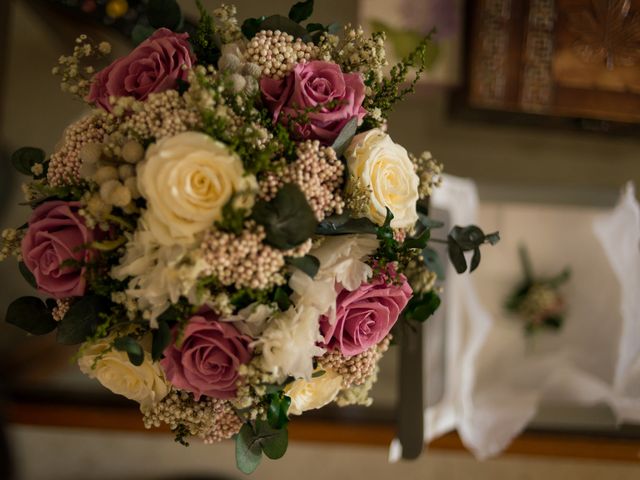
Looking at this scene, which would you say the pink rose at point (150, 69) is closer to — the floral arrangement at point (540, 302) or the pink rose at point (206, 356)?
Answer: the pink rose at point (206, 356)

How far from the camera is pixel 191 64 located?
29.5 inches

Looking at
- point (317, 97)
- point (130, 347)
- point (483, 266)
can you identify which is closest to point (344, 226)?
point (317, 97)

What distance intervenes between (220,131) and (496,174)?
1.86 m

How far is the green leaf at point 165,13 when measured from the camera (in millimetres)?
872

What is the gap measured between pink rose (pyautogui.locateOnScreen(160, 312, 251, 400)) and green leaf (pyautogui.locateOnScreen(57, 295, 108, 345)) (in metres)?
0.10

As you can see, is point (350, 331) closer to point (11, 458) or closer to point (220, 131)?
point (220, 131)

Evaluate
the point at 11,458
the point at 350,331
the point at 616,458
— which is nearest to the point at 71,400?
the point at 11,458

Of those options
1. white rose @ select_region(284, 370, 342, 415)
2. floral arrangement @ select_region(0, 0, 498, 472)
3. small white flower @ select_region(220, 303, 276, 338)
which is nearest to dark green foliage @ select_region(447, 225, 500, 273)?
floral arrangement @ select_region(0, 0, 498, 472)

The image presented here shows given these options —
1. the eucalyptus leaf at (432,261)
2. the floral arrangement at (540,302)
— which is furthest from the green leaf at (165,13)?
the floral arrangement at (540,302)

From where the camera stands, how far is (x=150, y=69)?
0.75 metres

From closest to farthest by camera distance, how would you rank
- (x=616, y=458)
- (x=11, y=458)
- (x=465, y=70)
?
(x=616, y=458), (x=11, y=458), (x=465, y=70)

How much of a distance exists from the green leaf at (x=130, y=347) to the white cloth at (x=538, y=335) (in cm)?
81

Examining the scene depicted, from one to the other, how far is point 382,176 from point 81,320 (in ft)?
1.36

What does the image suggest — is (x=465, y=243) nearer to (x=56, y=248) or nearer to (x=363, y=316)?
(x=363, y=316)
